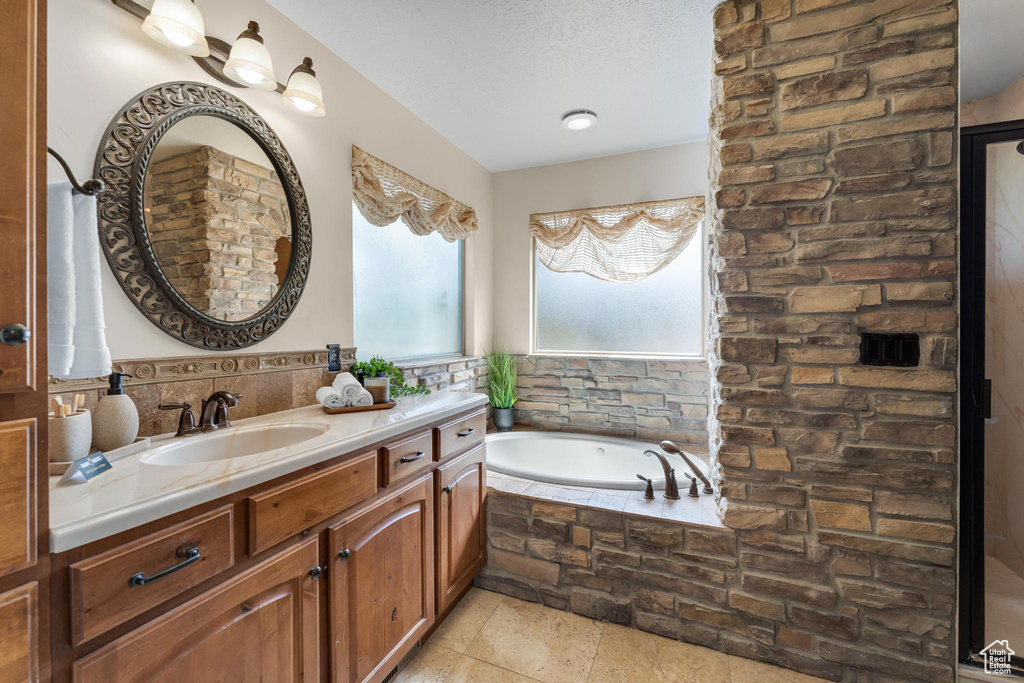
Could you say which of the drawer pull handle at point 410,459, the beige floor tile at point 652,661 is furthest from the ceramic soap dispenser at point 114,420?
the beige floor tile at point 652,661

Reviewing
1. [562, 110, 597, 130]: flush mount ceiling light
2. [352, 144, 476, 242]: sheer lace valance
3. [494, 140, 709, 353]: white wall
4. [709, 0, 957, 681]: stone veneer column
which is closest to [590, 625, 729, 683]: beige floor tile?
[709, 0, 957, 681]: stone veneer column

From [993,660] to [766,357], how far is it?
1.30 metres

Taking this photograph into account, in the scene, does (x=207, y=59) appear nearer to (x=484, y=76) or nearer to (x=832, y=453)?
(x=484, y=76)

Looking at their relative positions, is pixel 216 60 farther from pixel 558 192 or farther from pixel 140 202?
pixel 558 192

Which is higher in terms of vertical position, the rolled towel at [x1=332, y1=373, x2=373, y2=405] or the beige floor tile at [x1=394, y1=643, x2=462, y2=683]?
the rolled towel at [x1=332, y1=373, x2=373, y2=405]

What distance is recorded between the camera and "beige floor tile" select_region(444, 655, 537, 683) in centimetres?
160

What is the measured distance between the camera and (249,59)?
1.43 m

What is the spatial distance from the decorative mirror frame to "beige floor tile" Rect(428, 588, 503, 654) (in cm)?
145

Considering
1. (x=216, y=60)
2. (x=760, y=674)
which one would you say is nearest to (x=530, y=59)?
(x=216, y=60)

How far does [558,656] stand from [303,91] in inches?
96.3

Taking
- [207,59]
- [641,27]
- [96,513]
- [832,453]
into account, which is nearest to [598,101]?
[641,27]

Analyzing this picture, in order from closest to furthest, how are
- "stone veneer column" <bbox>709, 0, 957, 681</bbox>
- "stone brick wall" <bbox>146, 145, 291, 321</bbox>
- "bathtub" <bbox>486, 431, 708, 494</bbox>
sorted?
1. "stone brick wall" <bbox>146, 145, 291, 321</bbox>
2. "stone veneer column" <bbox>709, 0, 957, 681</bbox>
3. "bathtub" <bbox>486, 431, 708, 494</bbox>

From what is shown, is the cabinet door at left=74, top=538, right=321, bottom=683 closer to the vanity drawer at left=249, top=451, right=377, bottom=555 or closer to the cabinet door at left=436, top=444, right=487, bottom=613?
the vanity drawer at left=249, top=451, right=377, bottom=555

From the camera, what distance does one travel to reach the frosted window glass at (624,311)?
3102 millimetres
